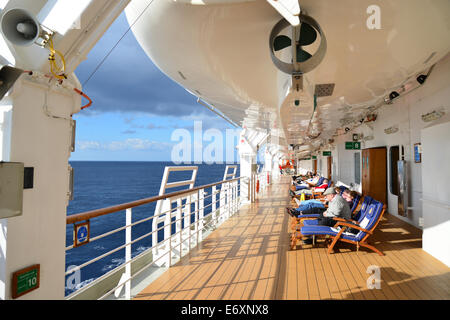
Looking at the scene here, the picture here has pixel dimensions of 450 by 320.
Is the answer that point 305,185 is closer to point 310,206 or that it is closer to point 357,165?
point 357,165

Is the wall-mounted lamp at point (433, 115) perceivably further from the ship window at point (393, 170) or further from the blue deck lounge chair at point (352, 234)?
the ship window at point (393, 170)

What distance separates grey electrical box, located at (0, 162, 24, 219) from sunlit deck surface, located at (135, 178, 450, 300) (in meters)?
1.24

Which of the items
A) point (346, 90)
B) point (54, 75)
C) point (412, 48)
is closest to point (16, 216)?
point (54, 75)

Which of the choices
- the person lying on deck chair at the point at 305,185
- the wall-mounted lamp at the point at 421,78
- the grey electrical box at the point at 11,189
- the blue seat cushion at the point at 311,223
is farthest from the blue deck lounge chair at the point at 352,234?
the person lying on deck chair at the point at 305,185

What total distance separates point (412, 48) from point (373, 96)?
139 centimetres

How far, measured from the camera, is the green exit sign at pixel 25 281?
957 mm

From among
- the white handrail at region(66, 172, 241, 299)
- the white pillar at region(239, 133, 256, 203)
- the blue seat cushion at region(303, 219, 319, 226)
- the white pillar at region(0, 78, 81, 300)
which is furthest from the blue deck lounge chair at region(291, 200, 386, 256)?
the white pillar at region(239, 133, 256, 203)

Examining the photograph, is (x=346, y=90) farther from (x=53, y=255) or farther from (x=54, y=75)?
(x=53, y=255)

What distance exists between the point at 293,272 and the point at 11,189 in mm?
2140

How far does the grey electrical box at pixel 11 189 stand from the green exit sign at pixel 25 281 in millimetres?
230

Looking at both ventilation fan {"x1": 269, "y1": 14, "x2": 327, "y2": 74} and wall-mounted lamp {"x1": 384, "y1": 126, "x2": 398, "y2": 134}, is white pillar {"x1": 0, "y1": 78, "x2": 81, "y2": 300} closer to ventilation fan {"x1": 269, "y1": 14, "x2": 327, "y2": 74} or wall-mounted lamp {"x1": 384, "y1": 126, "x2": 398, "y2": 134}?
ventilation fan {"x1": 269, "y1": 14, "x2": 327, "y2": 74}

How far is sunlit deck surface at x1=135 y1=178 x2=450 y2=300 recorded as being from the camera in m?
1.96

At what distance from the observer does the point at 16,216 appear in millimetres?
958

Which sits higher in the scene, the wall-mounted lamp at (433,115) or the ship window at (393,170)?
the wall-mounted lamp at (433,115)
